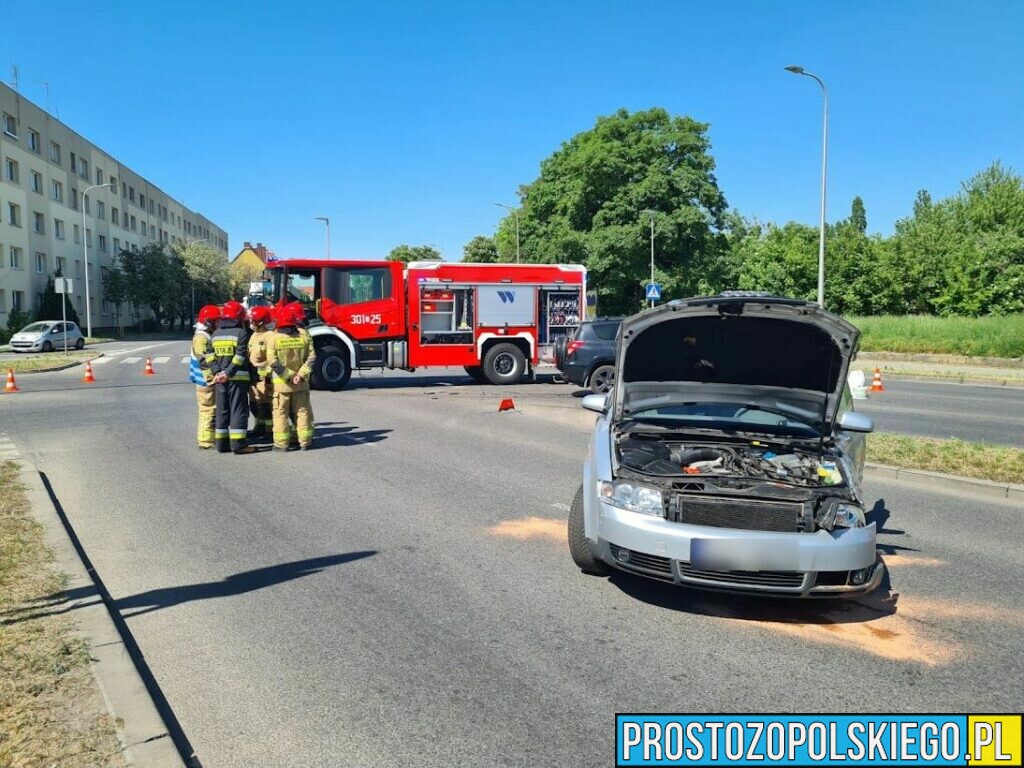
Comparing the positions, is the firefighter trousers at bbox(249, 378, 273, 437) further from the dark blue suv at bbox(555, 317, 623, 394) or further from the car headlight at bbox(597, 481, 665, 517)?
the dark blue suv at bbox(555, 317, 623, 394)

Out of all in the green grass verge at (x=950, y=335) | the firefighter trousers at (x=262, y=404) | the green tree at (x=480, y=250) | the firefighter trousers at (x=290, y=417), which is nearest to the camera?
the firefighter trousers at (x=290, y=417)

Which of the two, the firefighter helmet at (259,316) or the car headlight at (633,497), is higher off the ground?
the firefighter helmet at (259,316)

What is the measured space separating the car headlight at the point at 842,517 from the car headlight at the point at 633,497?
869 millimetres

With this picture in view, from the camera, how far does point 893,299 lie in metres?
48.7

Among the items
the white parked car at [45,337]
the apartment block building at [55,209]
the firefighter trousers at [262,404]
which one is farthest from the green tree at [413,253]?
the firefighter trousers at [262,404]

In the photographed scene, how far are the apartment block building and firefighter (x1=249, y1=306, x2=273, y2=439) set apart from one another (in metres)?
39.6

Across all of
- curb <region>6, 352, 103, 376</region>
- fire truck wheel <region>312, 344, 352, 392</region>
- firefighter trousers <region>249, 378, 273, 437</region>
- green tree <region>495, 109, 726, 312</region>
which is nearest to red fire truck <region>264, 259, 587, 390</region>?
fire truck wheel <region>312, 344, 352, 392</region>

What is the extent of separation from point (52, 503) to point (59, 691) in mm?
3933

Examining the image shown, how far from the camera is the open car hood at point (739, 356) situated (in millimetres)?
5430

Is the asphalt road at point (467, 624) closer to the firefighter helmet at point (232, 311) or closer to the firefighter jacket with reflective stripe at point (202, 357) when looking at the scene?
the firefighter jacket with reflective stripe at point (202, 357)

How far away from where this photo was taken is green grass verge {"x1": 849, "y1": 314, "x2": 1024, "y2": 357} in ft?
87.9

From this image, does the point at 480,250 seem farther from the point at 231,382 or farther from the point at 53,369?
the point at 231,382

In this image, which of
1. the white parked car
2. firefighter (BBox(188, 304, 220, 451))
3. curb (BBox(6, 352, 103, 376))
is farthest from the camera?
the white parked car

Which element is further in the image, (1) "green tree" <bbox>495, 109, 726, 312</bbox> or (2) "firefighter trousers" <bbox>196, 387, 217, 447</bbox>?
(1) "green tree" <bbox>495, 109, 726, 312</bbox>
